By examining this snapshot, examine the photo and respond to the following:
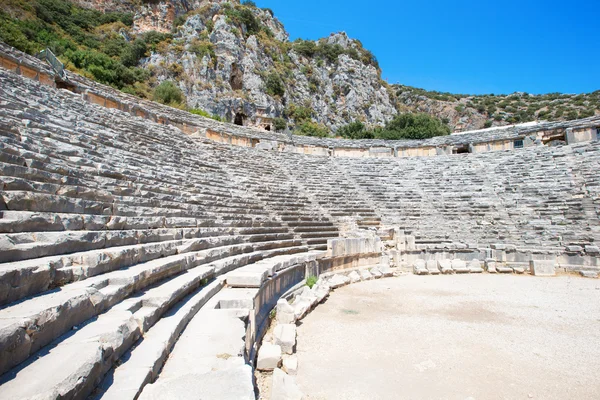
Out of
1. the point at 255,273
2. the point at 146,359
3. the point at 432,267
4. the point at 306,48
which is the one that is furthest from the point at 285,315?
the point at 306,48

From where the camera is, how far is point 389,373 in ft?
12.2

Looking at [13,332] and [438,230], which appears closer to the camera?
[13,332]

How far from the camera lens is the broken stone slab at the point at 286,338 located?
165 inches

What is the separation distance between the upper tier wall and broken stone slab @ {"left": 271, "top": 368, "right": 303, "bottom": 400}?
1260 cm

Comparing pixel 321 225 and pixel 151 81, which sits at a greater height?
pixel 151 81

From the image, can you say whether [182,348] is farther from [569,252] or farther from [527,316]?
[569,252]

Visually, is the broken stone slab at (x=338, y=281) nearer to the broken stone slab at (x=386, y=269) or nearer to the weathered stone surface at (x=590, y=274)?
the broken stone slab at (x=386, y=269)

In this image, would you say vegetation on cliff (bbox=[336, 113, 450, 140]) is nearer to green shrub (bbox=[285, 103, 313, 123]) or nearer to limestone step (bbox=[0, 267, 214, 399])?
green shrub (bbox=[285, 103, 313, 123])

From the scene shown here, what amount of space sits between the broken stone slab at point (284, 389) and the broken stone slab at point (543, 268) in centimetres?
1018

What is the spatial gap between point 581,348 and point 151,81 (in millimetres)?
32413

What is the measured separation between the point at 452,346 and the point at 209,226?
17.1 feet

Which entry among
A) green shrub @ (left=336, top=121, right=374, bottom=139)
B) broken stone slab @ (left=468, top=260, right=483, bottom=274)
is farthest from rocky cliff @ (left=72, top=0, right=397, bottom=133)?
broken stone slab @ (left=468, top=260, right=483, bottom=274)

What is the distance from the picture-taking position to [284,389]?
10.3 ft

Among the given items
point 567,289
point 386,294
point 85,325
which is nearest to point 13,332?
point 85,325
